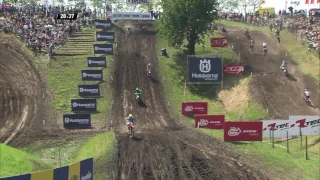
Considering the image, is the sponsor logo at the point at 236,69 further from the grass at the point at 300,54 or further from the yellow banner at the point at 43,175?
the yellow banner at the point at 43,175

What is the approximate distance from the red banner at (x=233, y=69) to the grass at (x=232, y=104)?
602 millimetres

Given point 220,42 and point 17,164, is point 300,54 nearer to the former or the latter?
point 220,42

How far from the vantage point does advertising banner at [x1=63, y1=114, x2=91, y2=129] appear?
34.5m

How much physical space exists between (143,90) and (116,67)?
18.1 ft

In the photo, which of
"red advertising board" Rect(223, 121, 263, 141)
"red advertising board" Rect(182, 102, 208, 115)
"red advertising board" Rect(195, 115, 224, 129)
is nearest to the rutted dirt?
"red advertising board" Rect(182, 102, 208, 115)

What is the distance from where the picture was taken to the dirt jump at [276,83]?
3897 cm

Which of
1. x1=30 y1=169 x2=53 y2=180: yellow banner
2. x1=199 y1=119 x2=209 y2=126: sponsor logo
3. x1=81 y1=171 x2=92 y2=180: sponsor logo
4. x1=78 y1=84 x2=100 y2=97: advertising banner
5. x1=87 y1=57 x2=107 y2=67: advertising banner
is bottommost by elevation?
x1=199 y1=119 x2=209 y2=126: sponsor logo

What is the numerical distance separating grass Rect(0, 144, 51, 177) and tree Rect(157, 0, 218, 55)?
84.3 ft

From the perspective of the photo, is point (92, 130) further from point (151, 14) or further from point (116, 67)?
point (151, 14)

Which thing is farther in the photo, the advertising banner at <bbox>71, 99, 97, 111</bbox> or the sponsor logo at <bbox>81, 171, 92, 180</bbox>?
the advertising banner at <bbox>71, 99, 97, 111</bbox>

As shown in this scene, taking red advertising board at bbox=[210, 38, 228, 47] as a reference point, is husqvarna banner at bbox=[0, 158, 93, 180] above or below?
below

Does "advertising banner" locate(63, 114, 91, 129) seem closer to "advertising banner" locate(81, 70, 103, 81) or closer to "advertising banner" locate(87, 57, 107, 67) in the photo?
"advertising banner" locate(81, 70, 103, 81)

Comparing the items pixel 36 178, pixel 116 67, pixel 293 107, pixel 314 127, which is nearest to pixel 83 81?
pixel 116 67

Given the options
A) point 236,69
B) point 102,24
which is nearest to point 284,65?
point 236,69
